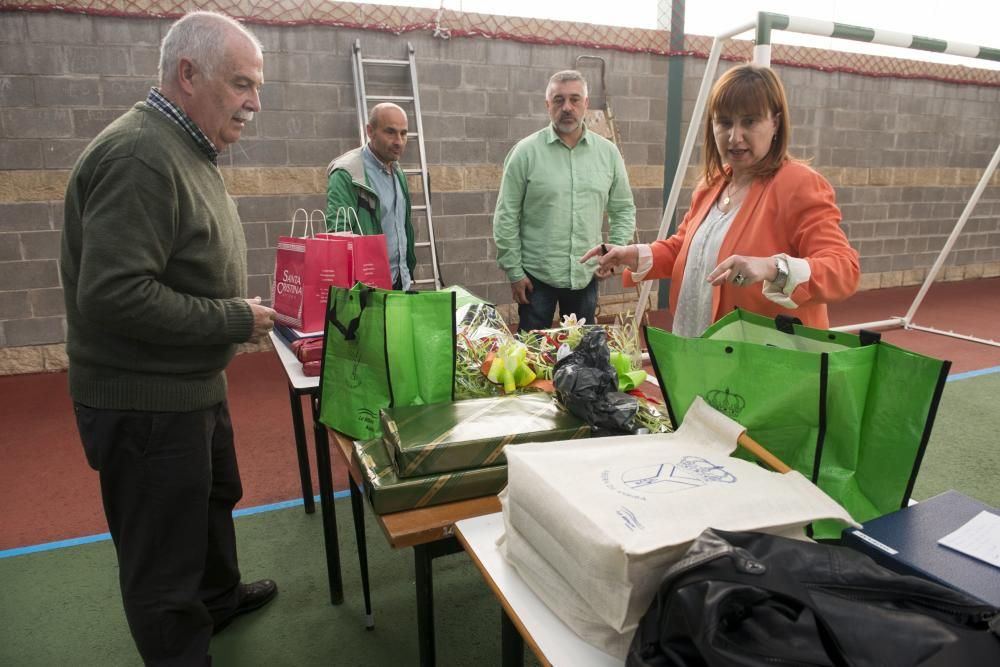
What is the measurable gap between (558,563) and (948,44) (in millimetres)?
3747

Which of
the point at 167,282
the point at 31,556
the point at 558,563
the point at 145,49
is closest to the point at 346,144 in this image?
the point at 145,49

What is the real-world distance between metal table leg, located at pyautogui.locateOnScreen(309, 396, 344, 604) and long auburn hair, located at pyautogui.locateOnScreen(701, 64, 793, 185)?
122cm

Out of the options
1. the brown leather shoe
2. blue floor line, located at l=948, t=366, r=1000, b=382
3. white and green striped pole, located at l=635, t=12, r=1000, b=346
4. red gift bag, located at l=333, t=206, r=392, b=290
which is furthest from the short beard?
blue floor line, located at l=948, t=366, r=1000, b=382

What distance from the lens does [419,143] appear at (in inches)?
171

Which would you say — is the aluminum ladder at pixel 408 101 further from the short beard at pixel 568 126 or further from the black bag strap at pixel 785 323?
the black bag strap at pixel 785 323

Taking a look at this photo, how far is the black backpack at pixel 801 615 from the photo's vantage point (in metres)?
0.57

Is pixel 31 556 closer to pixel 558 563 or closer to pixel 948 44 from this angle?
pixel 558 563

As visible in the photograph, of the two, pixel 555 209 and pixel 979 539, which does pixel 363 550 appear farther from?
pixel 555 209

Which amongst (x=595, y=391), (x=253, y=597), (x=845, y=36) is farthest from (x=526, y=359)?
(x=845, y=36)

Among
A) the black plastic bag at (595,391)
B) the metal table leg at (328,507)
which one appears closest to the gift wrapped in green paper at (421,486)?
the black plastic bag at (595,391)

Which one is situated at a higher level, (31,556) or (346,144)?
(346,144)

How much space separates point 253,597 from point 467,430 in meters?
1.09

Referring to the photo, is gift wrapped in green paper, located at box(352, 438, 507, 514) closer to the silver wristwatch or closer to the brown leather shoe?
the silver wristwatch

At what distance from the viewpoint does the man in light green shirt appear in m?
2.96
